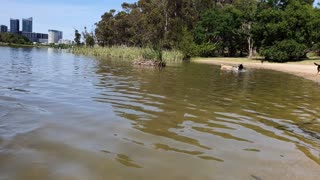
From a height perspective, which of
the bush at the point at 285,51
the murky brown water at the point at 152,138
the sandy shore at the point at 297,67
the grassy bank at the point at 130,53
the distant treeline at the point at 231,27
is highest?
the distant treeline at the point at 231,27

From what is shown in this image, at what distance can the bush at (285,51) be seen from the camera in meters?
47.8

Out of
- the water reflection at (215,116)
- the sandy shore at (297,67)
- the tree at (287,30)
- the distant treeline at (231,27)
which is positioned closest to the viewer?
the water reflection at (215,116)

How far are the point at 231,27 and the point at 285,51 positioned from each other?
14.3m

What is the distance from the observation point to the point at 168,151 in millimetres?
6047

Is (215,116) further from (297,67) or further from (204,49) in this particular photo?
(204,49)

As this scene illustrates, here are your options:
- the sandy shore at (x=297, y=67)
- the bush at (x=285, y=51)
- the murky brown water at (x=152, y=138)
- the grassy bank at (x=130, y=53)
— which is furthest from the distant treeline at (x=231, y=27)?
the murky brown water at (x=152, y=138)

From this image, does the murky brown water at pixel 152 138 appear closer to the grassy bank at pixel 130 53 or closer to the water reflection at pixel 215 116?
the water reflection at pixel 215 116

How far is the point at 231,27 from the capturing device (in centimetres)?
6078

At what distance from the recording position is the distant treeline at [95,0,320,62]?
49.1 m

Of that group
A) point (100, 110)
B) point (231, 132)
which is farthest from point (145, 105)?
point (231, 132)

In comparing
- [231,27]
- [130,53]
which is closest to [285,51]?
[231,27]

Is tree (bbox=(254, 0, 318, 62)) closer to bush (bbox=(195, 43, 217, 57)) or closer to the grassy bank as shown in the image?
bush (bbox=(195, 43, 217, 57))

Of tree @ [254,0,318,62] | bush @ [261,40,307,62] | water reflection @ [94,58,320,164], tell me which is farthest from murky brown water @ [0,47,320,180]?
tree @ [254,0,318,62]

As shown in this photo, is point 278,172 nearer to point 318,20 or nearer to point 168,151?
point 168,151
